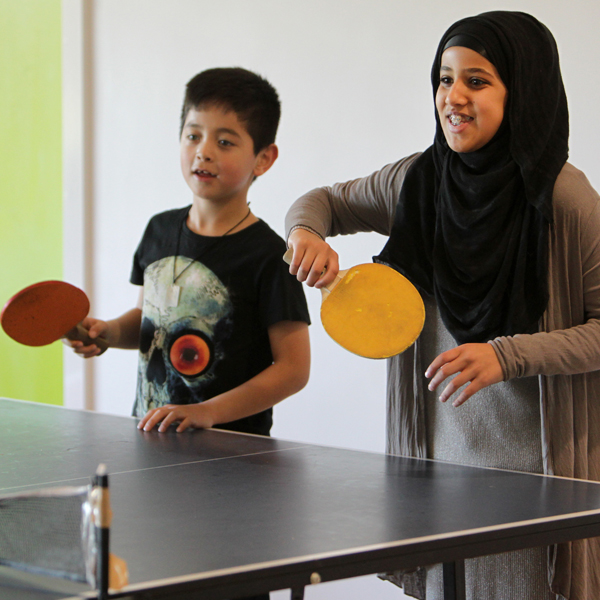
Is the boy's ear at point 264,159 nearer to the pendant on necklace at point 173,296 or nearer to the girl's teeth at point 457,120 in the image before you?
the pendant on necklace at point 173,296

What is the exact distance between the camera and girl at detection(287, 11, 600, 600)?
127cm

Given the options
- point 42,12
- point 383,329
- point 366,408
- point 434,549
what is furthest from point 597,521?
point 42,12

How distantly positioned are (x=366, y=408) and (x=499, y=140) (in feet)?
5.16

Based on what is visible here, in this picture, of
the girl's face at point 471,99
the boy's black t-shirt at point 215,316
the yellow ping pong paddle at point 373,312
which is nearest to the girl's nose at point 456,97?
the girl's face at point 471,99

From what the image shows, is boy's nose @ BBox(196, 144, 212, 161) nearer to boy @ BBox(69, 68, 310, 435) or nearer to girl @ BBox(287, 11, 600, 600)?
boy @ BBox(69, 68, 310, 435)

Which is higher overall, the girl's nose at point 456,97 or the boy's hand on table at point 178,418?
the girl's nose at point 456,97

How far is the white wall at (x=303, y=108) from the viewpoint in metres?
2.57

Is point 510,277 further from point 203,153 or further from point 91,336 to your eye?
point 91,336

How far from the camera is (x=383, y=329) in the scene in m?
1.27

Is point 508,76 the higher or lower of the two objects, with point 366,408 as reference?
higher

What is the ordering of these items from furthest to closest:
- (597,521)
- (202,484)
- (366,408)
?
(366,408), (202,484), (597,521)

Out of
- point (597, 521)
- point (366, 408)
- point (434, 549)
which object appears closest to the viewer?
point (434, 549)

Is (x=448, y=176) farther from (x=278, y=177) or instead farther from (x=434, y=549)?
(x=278, y=177)

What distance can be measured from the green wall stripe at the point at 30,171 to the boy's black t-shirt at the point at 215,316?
2.48m
